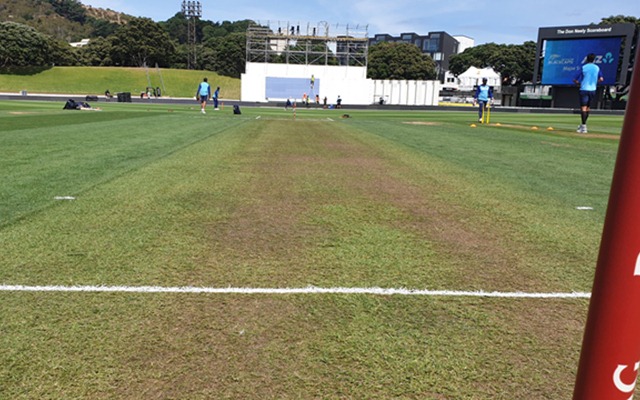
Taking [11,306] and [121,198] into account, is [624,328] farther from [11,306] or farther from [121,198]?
[121,198]

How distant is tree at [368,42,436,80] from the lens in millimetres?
104250

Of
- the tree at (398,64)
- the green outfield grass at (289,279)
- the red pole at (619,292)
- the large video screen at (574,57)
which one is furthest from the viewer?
the tree at (398,64)

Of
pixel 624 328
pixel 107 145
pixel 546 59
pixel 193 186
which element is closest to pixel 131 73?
pixel 546 59

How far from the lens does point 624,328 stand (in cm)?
115

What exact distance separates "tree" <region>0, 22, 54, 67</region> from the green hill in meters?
2.55

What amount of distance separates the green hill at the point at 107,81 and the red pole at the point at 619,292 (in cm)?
8729

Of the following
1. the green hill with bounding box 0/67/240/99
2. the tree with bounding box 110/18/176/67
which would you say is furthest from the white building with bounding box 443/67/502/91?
the tree with bounding box 110/18/176/67

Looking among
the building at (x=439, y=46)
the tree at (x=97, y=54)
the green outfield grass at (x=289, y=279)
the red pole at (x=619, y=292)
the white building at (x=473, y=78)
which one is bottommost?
Result: the green outfield grass at (x=289, y=279)

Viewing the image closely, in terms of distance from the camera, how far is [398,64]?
104125mm

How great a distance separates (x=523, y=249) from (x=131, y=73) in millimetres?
97153

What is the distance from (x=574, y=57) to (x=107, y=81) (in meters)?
74.8

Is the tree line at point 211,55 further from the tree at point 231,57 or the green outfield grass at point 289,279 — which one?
the green outfield grass at point 289,279

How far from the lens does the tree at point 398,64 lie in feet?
342

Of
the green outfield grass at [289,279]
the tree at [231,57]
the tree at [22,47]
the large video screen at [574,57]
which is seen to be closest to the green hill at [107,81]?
the tree at [22,47]
